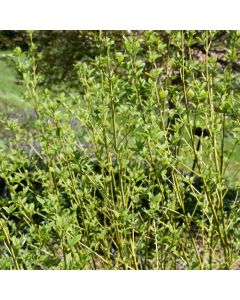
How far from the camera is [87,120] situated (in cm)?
204

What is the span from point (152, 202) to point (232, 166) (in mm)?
5425

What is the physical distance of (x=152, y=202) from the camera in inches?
67.9

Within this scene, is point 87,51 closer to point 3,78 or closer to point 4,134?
point 4,134
